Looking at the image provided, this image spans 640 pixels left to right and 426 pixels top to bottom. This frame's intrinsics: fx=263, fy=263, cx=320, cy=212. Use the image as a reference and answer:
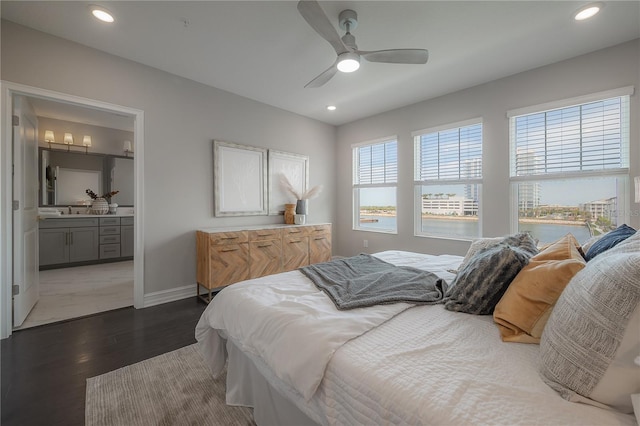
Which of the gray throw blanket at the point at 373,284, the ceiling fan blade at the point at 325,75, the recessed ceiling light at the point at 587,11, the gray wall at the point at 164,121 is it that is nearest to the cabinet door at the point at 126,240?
the gray wall at the point at 164,121

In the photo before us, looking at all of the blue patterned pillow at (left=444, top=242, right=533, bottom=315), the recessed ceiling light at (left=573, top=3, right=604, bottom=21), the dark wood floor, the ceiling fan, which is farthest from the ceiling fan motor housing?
the dark wood floor

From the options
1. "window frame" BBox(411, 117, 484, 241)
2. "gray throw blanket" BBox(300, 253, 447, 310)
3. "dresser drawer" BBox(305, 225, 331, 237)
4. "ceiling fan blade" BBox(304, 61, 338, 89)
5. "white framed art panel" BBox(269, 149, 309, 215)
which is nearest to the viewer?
"gray throw blanket" BBox(300, 253, 447, 310)

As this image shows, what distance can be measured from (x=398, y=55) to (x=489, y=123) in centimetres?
190

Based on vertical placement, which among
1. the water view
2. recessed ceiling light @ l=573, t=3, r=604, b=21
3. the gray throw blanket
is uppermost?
recessed ceiling light @ l=573, t=3, r=604, b=21

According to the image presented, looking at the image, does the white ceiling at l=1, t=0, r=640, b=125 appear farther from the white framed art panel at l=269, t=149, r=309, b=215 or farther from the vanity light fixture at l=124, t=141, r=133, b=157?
the vanity light fixture at l=124, t=141, r=133, b=157

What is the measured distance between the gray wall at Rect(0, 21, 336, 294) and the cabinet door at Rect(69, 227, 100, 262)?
305 centimetres

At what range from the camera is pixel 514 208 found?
3.28m

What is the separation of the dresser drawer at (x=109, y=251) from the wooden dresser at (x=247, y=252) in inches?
125

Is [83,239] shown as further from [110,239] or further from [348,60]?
[348,60]

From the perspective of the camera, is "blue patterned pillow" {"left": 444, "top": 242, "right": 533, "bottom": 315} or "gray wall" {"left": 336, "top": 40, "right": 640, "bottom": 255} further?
"gray wall" {"left": 336, "top": 40, "right": 640, "bottom": 255}

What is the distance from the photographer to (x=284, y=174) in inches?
173

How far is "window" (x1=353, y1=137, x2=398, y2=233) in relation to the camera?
4527 mm

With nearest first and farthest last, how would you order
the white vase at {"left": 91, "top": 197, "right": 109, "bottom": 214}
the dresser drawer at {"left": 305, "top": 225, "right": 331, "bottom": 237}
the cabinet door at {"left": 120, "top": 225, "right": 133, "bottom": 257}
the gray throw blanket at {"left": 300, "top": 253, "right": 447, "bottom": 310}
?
the gray throw blanket at {"left": 300, "top": 253, "right": 447, "bottom": 310}, the dresser drawer at {"left": 305, "top": 225, "right": 331, "bottom": 237}, the white vase at {"left": 91, "top": 197, "right": 109, "bottom": 214}, the cabinet door at {"left": 120, "top": 225, "right": 133, "bottom": 257}

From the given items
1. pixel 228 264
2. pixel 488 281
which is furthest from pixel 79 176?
pixel 488 281
